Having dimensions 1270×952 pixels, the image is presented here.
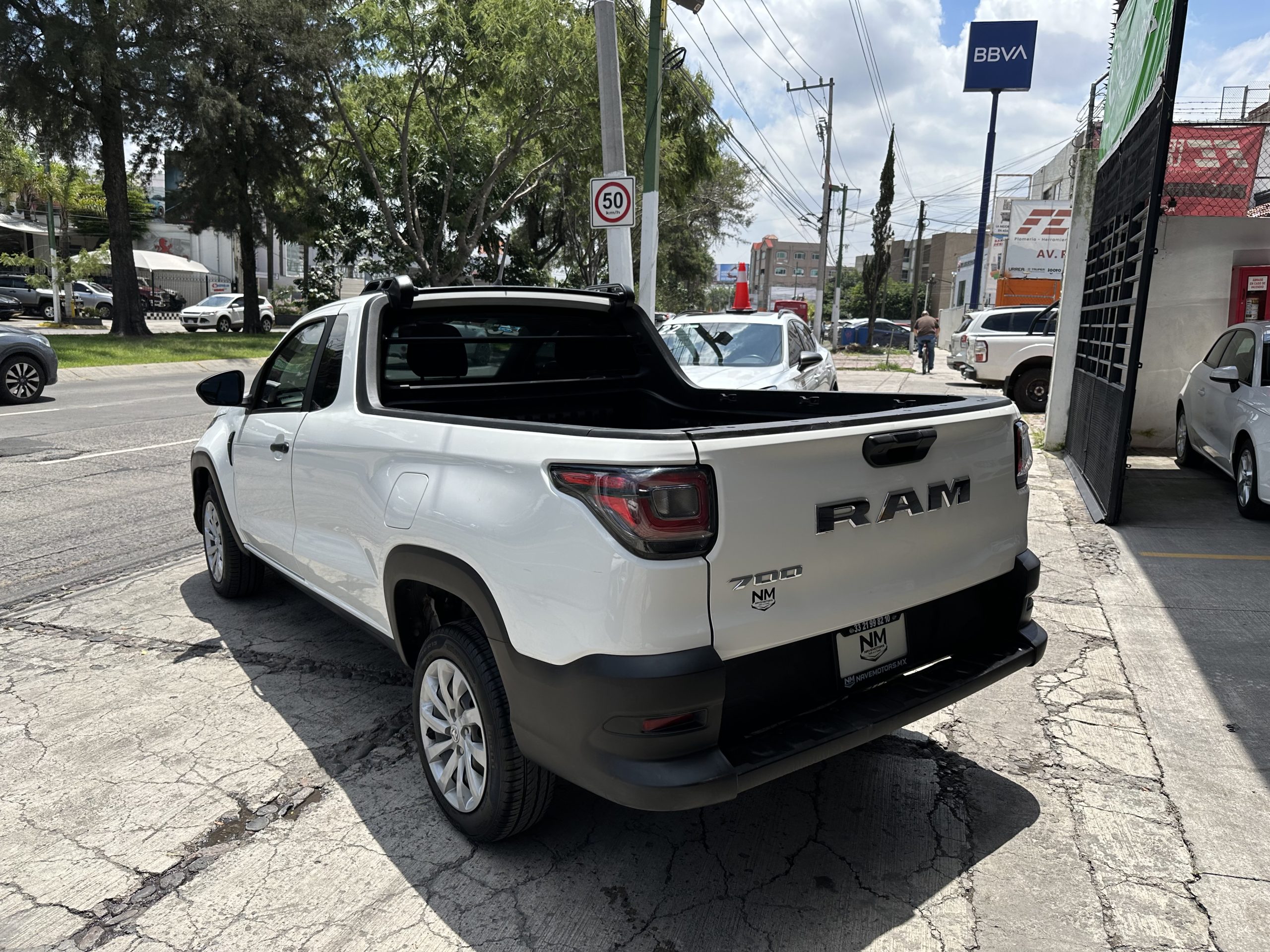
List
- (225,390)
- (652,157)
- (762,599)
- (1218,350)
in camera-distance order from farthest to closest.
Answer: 1. (652,157)
2. (1218,350)
3. (225,390)
4. (762,599)

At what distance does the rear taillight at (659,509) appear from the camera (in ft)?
7.80

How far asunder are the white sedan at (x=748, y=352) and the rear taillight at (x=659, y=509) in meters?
6.94

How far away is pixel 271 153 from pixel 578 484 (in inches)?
1192

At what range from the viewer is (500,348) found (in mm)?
4293

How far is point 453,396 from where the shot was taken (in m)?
4.18

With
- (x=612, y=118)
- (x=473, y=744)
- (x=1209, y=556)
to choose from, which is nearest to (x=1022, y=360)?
(x=612, y=118)

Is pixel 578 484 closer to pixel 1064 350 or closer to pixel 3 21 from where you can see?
pixel 1064 350

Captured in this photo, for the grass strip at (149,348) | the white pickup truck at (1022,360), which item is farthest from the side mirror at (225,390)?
the grass strip at (149,348)

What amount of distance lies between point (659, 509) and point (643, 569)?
16 cm

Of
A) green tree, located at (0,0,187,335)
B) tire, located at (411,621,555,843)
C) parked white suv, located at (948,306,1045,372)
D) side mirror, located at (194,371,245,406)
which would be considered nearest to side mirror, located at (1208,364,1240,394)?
tire, located at (411,621,555,843)

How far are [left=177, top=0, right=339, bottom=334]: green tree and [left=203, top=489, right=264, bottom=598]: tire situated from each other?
23650 mm

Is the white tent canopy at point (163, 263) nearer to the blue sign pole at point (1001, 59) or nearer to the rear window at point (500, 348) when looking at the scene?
the blue sign pole at point (1001, 59)

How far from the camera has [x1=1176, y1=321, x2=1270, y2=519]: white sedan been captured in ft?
24.2

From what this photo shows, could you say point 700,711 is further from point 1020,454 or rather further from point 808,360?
point 808,360
